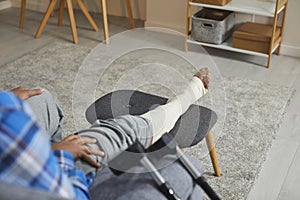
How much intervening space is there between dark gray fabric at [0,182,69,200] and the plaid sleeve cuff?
0.30 m

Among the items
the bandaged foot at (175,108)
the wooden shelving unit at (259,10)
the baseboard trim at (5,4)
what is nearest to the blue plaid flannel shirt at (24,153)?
the bandaged foot at (175,108)

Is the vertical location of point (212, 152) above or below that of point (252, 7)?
below

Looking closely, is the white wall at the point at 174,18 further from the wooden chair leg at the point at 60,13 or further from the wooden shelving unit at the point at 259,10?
the wooden chair leg at the point at 60,13

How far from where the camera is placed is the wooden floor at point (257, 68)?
1.93m

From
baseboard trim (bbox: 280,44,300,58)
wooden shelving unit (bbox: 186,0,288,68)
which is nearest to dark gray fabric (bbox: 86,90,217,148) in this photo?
wooden shelving unit (bbox: 186,0,288,68)

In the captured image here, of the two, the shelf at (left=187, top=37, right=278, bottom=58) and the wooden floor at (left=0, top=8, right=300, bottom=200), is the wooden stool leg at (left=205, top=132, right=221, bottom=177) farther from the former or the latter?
the shelf at (left=187, top=37, right=278, bottom=58)

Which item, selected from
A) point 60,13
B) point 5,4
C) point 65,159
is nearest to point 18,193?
point 65,159

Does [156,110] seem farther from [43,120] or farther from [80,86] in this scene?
[80,86]

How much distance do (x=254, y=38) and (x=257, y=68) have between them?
0.21m

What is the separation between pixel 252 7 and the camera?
3021mm

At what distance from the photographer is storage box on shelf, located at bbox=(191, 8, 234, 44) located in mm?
3123

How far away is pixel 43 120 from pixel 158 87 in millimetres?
1288

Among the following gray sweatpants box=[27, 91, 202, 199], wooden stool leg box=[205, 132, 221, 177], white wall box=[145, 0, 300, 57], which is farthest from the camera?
white wall box=[145, 0, 300, 57]

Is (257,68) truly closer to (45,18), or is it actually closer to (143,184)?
(45,18)
